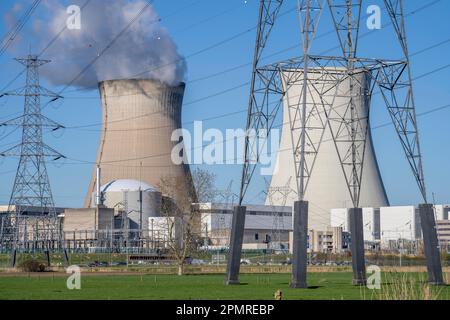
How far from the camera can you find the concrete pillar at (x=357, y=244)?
21.5 meters

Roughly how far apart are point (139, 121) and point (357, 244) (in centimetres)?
3581

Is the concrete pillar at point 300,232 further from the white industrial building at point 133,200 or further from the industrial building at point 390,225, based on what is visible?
the industrial building at point 390,225

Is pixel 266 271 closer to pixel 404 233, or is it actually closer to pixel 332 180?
pixel 332 180

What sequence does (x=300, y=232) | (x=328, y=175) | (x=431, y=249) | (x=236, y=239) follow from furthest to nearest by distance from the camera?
(x=328, y=175)
(x=236, y=239)
(x=431, y=249)
(x=300, y=232)

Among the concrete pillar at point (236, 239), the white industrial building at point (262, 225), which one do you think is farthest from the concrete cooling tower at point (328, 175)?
the concrete pillar at point (236, 239)

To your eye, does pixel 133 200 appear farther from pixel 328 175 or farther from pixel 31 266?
pixel 31 266

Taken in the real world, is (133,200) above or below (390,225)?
above

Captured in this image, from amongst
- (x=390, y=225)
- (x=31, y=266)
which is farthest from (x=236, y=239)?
(x=390, y=225)

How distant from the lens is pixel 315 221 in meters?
77.4

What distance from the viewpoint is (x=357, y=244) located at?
21703 millimetres
